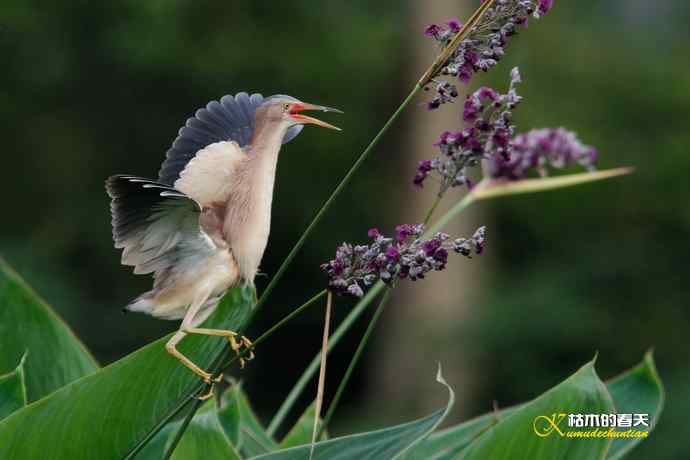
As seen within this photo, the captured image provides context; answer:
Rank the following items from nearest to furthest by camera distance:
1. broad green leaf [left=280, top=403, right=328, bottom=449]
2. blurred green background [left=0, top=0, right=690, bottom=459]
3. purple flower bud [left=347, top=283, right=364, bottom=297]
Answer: purple flower bud [left=347, top=283, right=364, bottom=297] → broad green leaf [left=280, top=403, right=328, bottom=449] → blurred green background [left=0, top=0, right=690, bottom=459]

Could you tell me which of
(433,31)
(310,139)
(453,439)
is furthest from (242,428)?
(310,139)

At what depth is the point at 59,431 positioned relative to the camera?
1529mm

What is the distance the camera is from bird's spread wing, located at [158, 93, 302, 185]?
177 centimetres

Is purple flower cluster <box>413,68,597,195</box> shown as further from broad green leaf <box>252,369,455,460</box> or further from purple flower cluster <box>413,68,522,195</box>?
broad green leaf <box>252,369,455,460</box>

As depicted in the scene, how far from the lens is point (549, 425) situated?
64.6 inches

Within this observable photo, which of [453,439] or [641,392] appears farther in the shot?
[453,439]

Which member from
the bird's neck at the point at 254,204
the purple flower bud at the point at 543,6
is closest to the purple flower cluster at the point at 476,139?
the purple flower bud at the point at 543,6

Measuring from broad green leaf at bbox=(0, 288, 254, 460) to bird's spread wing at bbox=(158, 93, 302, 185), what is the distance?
12.8 inches

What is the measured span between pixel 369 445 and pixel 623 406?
579 mm

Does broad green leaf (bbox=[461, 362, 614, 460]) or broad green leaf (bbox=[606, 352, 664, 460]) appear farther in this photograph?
broad green leaf (bbox=[606, 352, 664, 460])

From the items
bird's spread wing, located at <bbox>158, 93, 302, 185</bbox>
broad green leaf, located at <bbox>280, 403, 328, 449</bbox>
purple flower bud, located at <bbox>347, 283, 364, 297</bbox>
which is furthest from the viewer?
broad green leaf, located at <bbox>280, 403, 328, 449</bbox>

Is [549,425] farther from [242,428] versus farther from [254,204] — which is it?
[242,428]

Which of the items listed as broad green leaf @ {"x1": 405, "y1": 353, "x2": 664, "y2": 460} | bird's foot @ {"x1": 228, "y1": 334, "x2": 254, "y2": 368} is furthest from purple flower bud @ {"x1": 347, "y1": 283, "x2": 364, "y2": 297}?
broad green leaf @ {"x1": 405, "y1": 353, "x2": 664, "y2": 460}

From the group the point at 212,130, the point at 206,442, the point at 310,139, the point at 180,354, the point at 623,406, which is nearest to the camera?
the point at 180,354
